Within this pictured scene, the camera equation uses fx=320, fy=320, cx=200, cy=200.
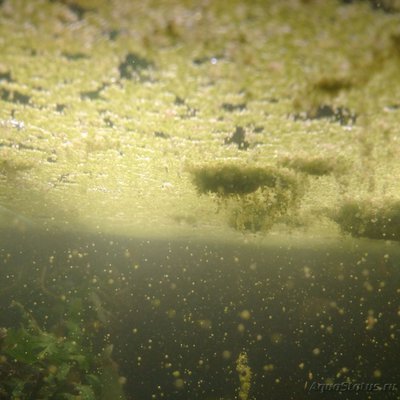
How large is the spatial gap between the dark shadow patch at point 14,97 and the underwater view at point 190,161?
0.13 feet

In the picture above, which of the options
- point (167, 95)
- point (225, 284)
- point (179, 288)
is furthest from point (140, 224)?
point (167, 95)

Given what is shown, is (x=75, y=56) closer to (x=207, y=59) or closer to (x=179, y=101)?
(x=179, y=101)

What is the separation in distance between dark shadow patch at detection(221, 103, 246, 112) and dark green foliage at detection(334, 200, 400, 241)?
8499 millimetres

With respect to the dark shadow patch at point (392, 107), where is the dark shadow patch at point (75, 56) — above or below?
below

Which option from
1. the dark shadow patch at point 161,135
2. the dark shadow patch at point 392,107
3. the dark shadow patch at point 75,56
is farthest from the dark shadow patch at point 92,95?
the dark shadow patch at point 392,107

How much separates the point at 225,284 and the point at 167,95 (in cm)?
3331

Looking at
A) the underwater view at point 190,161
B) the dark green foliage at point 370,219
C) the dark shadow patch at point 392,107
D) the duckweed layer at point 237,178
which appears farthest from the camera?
the dark green foliage at point 370,219

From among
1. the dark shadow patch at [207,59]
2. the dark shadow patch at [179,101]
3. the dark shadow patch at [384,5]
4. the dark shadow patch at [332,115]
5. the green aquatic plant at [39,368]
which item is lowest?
the green aquatic plant at [39,368]

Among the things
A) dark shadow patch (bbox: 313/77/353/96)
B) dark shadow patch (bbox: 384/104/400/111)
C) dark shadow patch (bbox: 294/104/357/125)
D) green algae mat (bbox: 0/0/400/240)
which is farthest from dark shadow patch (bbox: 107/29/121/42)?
dark shadow patch (bbox: 384/104/400/111)

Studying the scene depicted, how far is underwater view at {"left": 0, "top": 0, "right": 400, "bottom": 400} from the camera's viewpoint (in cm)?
471

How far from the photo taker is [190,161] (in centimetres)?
1012

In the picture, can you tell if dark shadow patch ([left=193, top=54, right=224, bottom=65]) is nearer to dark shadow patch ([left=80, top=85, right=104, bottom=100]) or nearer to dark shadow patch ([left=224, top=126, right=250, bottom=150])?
dark shadow patch ([left=80, top=85, right=104, bottom=100])

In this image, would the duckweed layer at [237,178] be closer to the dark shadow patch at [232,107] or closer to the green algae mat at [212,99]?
the green algae mat at [212,99]

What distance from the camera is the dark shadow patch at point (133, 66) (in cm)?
543
